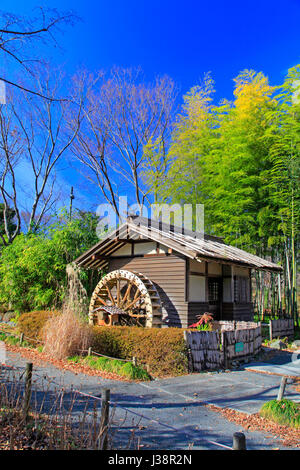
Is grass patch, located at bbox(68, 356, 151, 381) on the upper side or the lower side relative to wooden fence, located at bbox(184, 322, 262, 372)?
lower

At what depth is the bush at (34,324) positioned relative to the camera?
34.6 ft

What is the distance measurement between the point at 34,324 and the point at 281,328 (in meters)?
8.65

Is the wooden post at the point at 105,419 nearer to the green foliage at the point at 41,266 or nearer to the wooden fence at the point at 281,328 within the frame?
the wooden fence at the point at 281,328

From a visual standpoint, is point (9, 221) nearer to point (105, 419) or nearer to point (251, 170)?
point (251, 170)

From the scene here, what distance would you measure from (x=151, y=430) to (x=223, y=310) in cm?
988

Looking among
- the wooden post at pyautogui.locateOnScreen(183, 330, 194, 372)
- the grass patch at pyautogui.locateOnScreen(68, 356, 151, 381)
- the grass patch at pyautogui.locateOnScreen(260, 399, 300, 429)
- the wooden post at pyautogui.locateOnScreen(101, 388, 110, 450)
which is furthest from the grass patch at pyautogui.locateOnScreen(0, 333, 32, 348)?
the wooden post at pyautogui.locateOnScreen(101, 388, 110, 450)

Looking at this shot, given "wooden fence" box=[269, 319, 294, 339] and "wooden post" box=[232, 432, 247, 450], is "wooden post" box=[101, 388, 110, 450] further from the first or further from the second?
"wooden fence" box=[269, 319, 294, 339]

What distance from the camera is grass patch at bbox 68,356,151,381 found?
713 cm

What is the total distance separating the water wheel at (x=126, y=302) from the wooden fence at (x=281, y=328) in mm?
4111

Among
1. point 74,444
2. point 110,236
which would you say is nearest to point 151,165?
point 110,236

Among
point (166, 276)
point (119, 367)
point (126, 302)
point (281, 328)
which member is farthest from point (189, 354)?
point (281, 328)

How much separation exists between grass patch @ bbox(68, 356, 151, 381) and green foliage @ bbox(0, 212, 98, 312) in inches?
224

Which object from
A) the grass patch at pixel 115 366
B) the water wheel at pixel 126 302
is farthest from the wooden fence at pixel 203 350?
the water wheel at pixel 126 302
